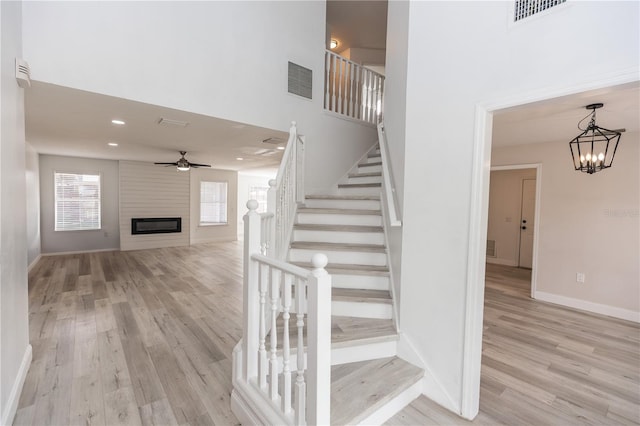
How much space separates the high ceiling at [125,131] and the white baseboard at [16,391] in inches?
88.2

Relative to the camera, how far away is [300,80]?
4051 millimetres

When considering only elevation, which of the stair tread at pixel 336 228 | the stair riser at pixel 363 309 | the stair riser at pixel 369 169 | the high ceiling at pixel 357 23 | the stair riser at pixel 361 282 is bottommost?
the stair riser at pixel 363 309

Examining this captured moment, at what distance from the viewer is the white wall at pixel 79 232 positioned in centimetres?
663

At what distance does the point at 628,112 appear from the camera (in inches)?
108

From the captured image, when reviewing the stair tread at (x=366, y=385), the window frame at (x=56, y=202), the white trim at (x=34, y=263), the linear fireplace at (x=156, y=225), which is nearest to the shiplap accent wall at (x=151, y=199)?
the linear fireplace at (x=156, y=225)

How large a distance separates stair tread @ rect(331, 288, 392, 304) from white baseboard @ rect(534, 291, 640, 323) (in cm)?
319

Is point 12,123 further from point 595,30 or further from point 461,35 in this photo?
point 595,30

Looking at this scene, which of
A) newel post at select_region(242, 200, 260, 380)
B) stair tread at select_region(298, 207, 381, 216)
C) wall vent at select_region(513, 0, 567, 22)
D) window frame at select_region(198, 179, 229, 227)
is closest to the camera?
wall vent at select_region(513, 0, 567, 22)

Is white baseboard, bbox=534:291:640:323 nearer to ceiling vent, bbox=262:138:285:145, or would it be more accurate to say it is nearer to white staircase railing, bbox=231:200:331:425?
white staircase railing, bbox=231:200:331:425

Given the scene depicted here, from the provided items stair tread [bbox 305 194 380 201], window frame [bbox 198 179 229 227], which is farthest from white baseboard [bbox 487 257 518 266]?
window frame [bbox 198 179 229 227]

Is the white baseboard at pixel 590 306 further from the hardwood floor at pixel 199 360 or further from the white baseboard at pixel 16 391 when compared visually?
the white baseboard at pixel 16 391

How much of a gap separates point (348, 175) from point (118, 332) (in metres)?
3.63

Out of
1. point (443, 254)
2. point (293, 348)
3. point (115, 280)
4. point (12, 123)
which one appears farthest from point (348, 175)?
point (115, 280)

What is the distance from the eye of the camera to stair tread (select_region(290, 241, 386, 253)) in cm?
294
